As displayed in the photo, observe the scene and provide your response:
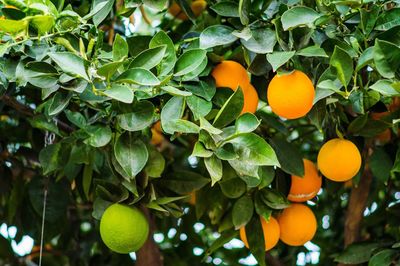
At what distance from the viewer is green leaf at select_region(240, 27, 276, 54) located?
139 centimetres

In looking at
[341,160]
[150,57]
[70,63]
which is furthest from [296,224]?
[70,63]

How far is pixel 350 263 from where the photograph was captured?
1.78 m

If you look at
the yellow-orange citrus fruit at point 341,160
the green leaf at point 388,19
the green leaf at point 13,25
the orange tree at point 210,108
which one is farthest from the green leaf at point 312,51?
the green leaf at point 13,25

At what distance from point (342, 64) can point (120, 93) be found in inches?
14.2

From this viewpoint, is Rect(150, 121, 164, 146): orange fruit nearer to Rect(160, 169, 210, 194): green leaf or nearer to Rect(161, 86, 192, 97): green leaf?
Rect(160, 169, 210, 194): green leaf

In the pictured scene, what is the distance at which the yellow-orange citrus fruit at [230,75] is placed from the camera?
1.50 meters

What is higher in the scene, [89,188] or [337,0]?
[337,0]

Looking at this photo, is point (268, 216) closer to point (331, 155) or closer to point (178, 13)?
point (331, 155)

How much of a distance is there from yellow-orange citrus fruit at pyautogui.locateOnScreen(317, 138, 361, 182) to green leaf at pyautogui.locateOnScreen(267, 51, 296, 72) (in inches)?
9.5

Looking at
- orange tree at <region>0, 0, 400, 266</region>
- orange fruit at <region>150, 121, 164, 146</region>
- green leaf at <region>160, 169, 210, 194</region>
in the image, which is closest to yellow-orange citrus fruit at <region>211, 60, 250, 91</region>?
orange tree at <region>0, 0, 400, 266</region>

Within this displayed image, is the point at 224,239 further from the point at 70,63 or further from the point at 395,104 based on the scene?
the point at 70,63

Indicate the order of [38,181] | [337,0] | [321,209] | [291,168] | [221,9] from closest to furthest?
[337,0]
[221,9]
[291,168]
[38,181]
[321,209]

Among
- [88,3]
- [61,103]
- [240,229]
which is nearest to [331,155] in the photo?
[240,229]

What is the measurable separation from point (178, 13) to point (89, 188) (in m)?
0.48
